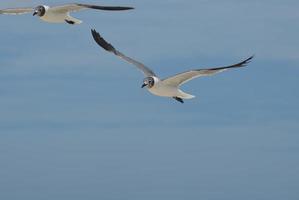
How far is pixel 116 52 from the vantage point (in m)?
25.8

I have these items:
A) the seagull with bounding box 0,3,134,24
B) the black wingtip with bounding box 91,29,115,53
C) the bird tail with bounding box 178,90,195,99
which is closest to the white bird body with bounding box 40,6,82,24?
the seagull with bounding box 0,3,134,24

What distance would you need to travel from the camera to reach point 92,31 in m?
26.9

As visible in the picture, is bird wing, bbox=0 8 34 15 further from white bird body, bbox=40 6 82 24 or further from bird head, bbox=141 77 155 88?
bird head, bbox=141 77 155 88

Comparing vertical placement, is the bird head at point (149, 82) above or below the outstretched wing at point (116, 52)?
above

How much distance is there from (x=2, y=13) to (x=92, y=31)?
274 cm

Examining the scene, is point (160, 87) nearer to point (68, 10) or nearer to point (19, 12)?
point (68, 10)

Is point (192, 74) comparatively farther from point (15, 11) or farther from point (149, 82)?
point (15, 11)

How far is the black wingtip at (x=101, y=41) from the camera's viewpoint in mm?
26188

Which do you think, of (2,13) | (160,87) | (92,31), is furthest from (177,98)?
(2,13)

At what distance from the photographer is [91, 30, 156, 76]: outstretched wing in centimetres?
2392

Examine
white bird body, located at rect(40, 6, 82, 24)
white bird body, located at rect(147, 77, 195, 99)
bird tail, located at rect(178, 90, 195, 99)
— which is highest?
white bird body, located at rect(40, 6, 82, 24)

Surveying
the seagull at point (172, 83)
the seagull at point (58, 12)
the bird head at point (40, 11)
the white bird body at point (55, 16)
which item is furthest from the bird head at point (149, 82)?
the bird head at point (40, 11)

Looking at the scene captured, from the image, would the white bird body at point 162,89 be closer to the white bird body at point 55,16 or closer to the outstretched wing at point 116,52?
the outstretched wing at point 116,52

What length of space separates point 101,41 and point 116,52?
107 cm
